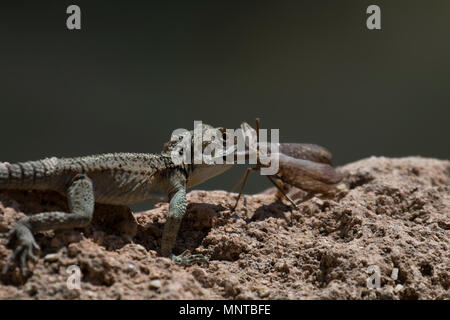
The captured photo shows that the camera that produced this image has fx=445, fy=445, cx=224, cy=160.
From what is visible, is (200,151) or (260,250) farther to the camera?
(200,151)

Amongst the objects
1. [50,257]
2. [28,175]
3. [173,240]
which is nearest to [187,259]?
[173,240]

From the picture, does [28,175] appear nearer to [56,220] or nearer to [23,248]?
[56,220]

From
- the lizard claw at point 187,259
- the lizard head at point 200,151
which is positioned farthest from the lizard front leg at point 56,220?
the lizard head at point 200,151

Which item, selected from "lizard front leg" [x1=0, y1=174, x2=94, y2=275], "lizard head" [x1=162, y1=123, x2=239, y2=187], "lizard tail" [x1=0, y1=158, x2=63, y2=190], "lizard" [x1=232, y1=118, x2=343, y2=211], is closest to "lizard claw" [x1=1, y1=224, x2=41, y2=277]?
"lizard front leg" [x1=0, y1=174, x2=94, y2=275]

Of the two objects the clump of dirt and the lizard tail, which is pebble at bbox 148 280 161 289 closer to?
the clump of dirt
